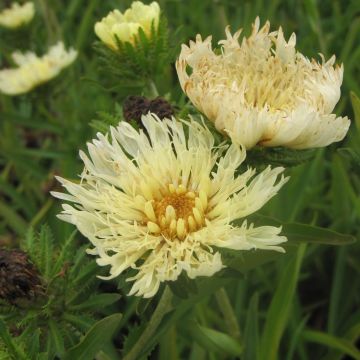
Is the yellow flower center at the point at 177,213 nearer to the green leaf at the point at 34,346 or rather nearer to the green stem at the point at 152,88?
the green leaf at the point at 34,346

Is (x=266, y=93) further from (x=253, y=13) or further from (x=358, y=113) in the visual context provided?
(x=253, y=13)

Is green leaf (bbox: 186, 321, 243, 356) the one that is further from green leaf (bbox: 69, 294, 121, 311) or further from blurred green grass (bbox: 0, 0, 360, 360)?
green leaf (bbox: 69, 294, 121, 311)

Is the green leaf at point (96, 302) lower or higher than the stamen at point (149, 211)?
lower

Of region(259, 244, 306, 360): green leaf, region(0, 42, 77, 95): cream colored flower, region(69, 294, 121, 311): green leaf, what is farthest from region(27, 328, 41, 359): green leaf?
region(0, 42, 77, 95): cream colored flower

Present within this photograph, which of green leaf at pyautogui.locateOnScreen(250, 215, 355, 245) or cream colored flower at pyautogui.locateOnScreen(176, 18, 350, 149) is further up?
cream colored flower at pyautogui.locateOnScreen(176, 18, 350, 149)

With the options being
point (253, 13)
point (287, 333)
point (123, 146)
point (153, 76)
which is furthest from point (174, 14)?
point (123, 146)

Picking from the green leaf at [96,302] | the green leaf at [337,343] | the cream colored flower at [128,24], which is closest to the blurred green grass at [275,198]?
the green leaf at [337,343]
